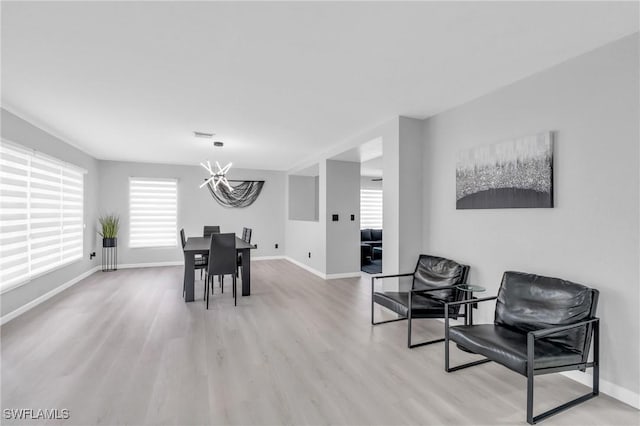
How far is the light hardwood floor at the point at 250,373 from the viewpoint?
78.5 inches

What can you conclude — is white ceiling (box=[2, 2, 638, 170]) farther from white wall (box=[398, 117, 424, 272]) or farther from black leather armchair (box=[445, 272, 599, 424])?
black leather armchair (box=[445, 272, 599, 424])

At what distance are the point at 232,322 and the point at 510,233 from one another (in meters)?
3.07

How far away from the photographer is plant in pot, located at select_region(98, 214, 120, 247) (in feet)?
21.7

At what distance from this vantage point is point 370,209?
9789 millimetres

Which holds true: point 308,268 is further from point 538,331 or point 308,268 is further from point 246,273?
point 538,331

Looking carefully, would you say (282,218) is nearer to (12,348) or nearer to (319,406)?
(12,348)

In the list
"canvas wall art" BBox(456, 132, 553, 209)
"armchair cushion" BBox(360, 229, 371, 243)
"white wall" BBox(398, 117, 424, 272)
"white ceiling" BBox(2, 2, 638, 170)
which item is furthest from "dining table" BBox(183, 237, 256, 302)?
"armchair cushion" BBox(360, 229, 371, 243)

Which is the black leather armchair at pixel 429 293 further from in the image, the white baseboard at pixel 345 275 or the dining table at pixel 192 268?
the white baseboard at pixel 345 275

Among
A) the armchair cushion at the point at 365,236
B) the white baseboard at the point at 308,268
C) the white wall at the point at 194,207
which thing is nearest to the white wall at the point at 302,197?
the white wall at the point at 194,207

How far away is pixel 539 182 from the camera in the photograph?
8.64ft

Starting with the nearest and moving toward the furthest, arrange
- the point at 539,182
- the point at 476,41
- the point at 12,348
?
1. the point at 476,41
2. the point at 539,182
3. the point at 12,348

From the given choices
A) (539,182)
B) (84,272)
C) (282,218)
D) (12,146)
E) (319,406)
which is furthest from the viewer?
(282,218)

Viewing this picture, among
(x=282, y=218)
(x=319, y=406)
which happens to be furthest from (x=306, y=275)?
(x=319, y=406)

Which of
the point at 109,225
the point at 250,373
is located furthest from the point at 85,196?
the point at 250,373
